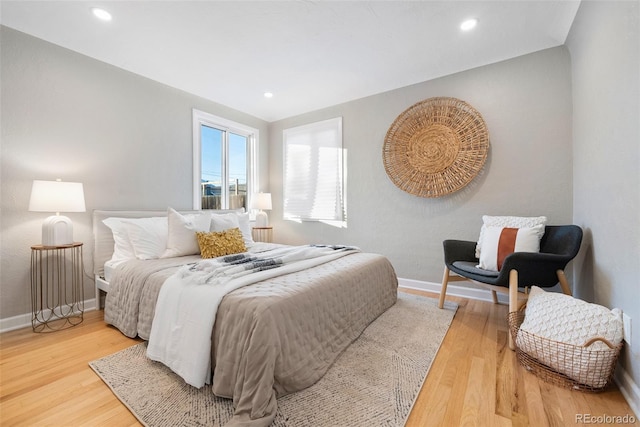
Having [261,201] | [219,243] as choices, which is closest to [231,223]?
[219,243]

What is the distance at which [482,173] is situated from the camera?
9.42 feet

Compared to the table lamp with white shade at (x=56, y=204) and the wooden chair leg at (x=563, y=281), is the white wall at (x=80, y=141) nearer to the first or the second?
the table lamp with white shade at (x=56, y=204)

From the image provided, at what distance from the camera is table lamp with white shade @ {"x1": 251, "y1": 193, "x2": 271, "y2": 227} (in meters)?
4.18

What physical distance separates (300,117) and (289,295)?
3455 millimetres

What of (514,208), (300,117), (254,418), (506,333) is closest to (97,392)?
(254,418)

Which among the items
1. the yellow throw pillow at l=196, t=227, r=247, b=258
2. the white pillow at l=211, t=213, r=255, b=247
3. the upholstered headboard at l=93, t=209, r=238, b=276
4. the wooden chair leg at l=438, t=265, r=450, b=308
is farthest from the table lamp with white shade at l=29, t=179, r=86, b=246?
the wooden chair leg at l=438, t=265, r=450, b=308

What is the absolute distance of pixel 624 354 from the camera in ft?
4.74

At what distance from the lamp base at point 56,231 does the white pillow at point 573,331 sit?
11.7 ft

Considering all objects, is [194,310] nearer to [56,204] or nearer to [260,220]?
[56,204]

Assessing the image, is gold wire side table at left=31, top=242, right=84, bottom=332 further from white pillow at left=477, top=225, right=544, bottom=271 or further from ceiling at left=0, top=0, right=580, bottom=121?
white pillow at left=477, top=225, right=544, bottom=271

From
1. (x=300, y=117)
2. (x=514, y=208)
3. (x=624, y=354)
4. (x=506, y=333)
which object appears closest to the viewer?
(x=624, y=354)

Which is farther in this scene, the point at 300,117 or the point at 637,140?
the point at 300,117

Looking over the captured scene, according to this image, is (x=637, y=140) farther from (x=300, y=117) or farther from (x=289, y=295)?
(x=300, y=117)

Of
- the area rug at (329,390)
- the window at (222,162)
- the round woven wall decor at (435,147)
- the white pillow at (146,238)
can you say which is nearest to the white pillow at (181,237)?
the white pillow at (146,238)
